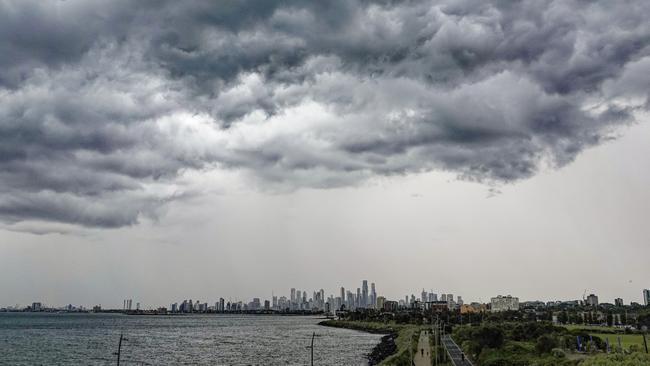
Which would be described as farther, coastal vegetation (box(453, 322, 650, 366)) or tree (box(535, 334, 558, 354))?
tree (box(535, 334, 558, 354))

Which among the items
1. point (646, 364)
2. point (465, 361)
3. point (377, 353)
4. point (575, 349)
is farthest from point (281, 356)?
point (646, 364)

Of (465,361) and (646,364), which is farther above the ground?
(646,364)

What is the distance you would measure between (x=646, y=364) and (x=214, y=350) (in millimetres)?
99484

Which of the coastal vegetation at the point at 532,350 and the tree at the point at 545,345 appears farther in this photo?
the tree at the point at 545,345

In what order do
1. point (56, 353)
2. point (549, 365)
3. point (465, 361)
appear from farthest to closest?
point (56, 353), point (465, 361), point (549, 365)

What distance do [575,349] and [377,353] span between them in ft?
131

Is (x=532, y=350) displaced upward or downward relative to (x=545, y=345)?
downward

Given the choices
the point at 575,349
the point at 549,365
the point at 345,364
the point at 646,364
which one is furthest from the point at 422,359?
the point at 646,364

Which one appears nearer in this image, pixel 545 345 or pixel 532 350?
pixel 545 345

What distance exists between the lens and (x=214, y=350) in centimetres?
12225

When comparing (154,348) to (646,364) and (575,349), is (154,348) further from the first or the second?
(646,364)

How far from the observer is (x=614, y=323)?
179 m

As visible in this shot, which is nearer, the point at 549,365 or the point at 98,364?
the point at 549,365

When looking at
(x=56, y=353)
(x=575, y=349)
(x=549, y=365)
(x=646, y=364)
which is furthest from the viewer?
(x=56, y=353)
